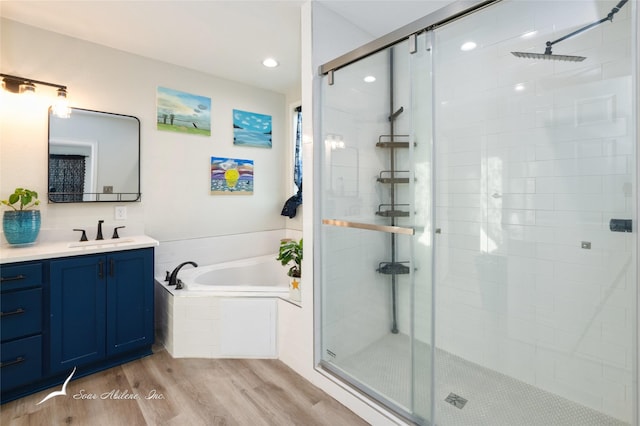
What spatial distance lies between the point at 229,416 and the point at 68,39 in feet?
9.58

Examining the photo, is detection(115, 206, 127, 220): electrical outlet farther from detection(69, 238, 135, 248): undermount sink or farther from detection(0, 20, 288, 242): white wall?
detection(69, 238, 135, 248): undermount sink

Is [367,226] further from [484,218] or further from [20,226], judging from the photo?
[20,226]

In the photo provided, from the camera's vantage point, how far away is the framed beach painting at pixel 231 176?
3.13 m

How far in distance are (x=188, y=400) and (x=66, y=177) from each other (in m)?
1.88

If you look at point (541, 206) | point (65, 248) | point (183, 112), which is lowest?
point (65, 248)

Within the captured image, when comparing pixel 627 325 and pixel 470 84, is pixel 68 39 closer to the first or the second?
pixel 470 84

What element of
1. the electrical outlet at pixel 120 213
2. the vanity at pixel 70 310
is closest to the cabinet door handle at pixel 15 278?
the vanity at pixel 70 310

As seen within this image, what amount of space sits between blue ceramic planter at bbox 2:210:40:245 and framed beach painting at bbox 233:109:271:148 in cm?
175

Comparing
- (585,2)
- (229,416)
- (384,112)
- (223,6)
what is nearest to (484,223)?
(384,112)

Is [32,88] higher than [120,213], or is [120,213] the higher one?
[32,88]

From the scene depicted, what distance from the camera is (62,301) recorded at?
6.46 ft

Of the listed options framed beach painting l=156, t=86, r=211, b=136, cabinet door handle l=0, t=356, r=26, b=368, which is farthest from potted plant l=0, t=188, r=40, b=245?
framed beach painting l=156, t=86, r=211, b=136

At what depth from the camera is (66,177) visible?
235 centimetres

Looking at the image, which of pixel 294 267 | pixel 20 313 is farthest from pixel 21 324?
pixel 294 267
